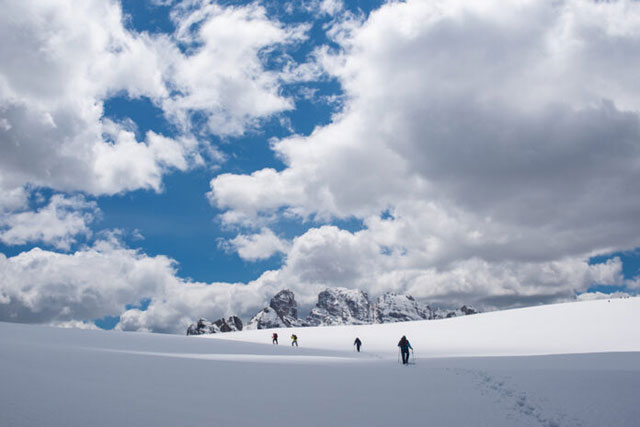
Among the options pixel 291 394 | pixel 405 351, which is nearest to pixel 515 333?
pixel 405 351

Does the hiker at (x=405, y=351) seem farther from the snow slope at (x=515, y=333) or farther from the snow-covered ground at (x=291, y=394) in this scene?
the snow slope at (x=515, y=333)

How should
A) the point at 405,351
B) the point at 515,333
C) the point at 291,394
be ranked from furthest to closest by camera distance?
the point at 515,333 → the point at 405,351 → the point at 291,394

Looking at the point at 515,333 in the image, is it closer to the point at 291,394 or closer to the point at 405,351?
the point at 405,351

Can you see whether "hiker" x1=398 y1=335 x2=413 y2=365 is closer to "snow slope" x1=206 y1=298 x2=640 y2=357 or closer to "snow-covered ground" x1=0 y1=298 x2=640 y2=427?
"snow-covered ground" x1=0 y1=298 x2=640 y2=427

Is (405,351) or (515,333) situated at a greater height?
(405,351)

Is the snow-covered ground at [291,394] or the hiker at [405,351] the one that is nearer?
the snow-covered ground at [291,394]

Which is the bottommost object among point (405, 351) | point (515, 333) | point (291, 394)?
point (515, 333)

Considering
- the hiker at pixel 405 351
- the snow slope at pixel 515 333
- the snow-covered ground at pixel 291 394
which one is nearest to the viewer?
the snow-covered ground at pixel 291 394

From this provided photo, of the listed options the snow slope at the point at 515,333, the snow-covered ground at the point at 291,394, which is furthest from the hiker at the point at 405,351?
the snow slope at the point at 515,333

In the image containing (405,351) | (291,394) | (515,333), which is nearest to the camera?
(291,394)

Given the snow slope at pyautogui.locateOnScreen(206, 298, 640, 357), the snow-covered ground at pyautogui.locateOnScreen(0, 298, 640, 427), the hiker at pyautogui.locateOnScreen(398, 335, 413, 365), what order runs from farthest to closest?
the snow slope at pyautogui.locateOnScreen(206, 298, 640, 357), the hiker at pyautogui.locateOnScreen(398, 335, 413, 365), the snow-covered ground at pyautogui.locateOnScreen(0, 298, 640, 427)

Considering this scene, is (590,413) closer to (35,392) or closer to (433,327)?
(35,392)

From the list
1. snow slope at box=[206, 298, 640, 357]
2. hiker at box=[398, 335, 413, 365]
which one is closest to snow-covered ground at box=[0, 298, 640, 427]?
hiker at box=[398, 335, 413, 365]

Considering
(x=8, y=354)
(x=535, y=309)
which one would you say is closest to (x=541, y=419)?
(x=8, y=354)
